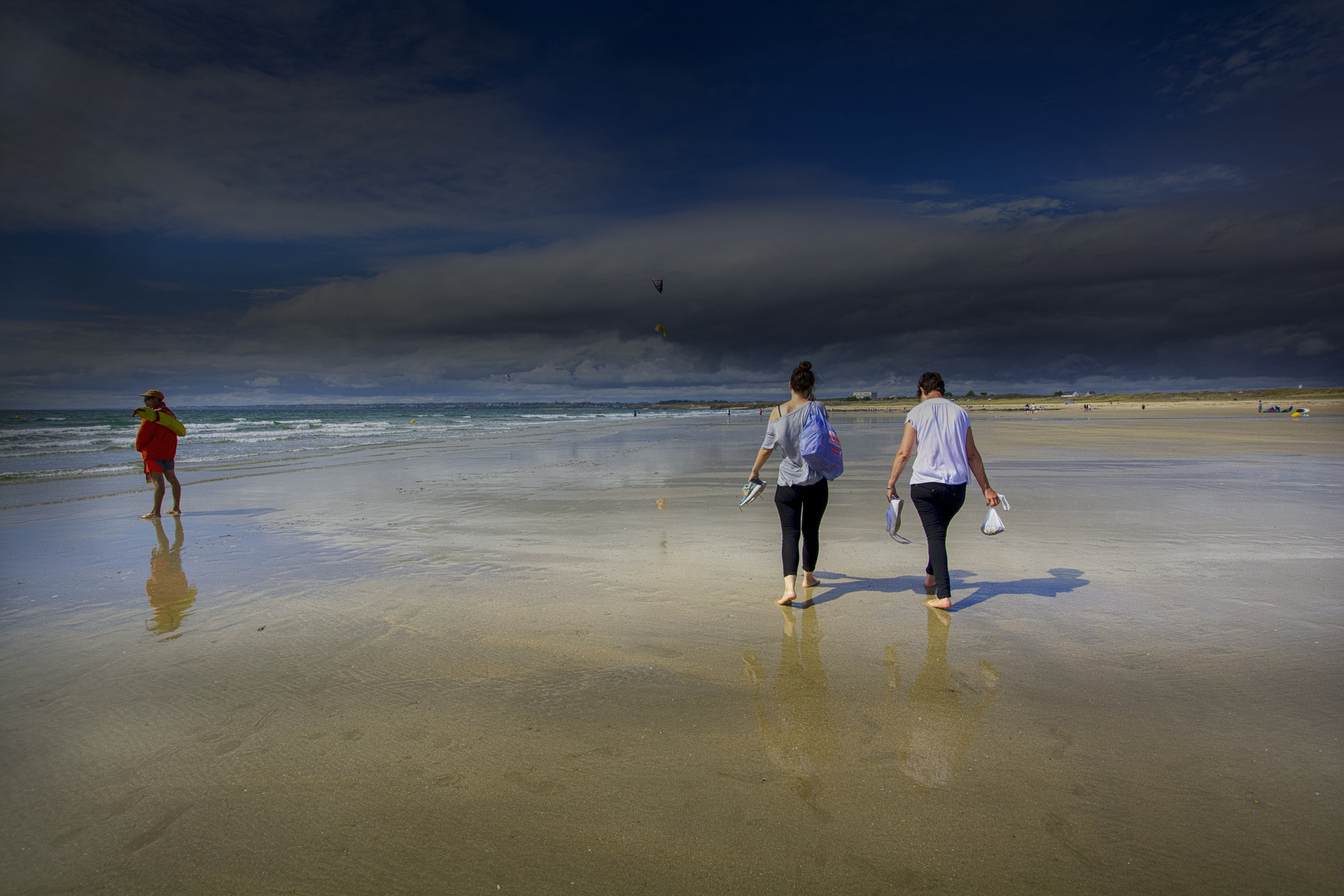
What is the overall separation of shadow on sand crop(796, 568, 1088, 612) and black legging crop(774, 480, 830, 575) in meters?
0.36

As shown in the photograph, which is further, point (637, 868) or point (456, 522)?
point (456, 522)

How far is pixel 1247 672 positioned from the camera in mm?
4152

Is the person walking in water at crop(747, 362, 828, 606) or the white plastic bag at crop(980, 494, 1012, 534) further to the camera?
the white plastic bag at crop(980, 494, 1012, 534)

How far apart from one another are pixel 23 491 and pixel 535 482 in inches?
432

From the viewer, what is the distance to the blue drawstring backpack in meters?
5.58

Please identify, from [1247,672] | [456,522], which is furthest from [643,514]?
[1247,672]

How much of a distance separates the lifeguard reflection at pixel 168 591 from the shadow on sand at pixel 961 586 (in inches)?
221

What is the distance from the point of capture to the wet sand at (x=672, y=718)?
2.63 metres

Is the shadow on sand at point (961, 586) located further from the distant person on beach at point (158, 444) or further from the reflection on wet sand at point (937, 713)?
the distant person on beach at point (158, 444)

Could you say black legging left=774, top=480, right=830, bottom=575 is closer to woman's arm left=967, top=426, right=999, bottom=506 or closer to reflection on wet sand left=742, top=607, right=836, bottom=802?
reflection on wet sand left=742, top=607, right=836, bottom=802

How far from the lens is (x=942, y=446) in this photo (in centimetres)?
557

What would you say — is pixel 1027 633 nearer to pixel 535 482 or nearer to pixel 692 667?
pixel 692 667

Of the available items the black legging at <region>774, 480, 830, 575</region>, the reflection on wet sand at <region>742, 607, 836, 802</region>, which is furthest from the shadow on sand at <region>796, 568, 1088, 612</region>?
the reflection on wet sand at <region>742, 607, 836, 802</region>

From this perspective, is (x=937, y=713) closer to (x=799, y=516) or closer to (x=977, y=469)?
(x=799, y=516)
